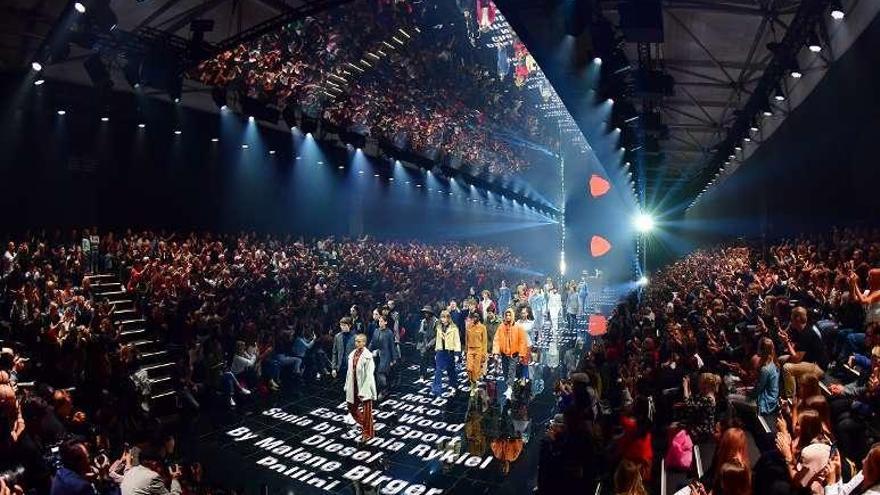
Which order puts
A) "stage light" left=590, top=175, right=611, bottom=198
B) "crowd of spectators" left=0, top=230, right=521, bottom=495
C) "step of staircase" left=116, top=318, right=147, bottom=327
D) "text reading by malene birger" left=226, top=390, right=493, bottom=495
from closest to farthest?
"crowd of spectators" left=0, top=230, right=521, bottom=495
"text reading by malene birger" left=226, top=390, right=493, bottom=495
"step of staircase" left=116, top=318, right=147, bottom=327
"stage light" left=590, top=175, right=611, bottom=198

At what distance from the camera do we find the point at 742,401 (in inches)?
201

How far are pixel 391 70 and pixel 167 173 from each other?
26.5 ft

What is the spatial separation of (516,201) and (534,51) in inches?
1294

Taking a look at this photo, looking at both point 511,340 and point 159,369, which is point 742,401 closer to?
point 511,340

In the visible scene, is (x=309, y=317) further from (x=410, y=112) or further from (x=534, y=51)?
(x=410, y=112)

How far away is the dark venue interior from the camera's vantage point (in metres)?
5.41

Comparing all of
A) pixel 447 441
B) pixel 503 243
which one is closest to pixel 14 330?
pixel 447 441

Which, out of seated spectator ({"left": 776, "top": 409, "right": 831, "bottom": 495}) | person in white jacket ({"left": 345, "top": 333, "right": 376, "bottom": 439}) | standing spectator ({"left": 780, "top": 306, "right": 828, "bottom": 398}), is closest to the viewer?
seated spectator ({"left": 776, "top": 409, "right": 831, "bottom": 495})

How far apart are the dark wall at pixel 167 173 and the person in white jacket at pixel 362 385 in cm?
1129

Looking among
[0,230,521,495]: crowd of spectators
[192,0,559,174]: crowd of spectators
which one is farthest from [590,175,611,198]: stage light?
[0,230,521,495]: crowd of spectators

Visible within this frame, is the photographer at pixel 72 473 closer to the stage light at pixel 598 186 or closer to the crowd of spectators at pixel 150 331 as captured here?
the crowd of spectators at pixel 150 331

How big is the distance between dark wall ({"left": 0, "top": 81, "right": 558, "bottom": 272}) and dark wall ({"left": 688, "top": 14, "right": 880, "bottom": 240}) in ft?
50.8

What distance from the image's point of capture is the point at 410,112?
21922 mm

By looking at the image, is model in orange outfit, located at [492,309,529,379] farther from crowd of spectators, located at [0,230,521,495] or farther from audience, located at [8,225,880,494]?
crowd of spectators, located at [0,230,521,495]
